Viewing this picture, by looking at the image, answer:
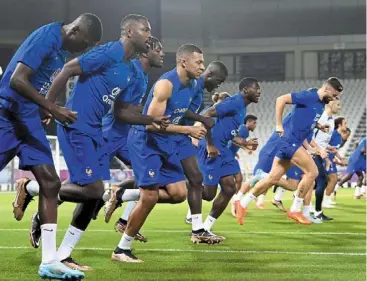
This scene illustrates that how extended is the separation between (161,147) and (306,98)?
4.24 metres

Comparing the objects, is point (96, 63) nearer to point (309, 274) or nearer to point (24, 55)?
point (24, 55)

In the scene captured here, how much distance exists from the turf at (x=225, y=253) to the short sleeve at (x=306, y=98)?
5.82 ft

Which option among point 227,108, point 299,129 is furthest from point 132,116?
point 299,129

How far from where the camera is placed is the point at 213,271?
623 centimetres

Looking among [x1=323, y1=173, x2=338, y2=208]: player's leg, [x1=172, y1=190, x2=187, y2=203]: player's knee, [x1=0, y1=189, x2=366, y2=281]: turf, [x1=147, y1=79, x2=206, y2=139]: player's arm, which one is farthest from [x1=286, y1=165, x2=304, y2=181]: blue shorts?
[x1=147, y1=79, x2=206, y2=139]: player's arm

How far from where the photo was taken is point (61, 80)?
5.89m

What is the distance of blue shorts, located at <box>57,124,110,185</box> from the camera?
6.07 metres

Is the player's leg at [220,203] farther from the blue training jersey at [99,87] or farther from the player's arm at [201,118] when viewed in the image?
the blue training jersey at [99,87]

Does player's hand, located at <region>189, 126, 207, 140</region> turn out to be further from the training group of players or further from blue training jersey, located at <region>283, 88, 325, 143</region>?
blue training jersey, located at <region>283, 88, 325, 143</region>

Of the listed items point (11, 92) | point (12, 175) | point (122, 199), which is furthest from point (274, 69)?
point (11, 92)

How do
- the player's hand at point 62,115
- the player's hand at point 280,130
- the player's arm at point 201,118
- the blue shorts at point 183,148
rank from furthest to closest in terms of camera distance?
the player's hand at point 280,130 → the blue shorts at point 183,148 → the player's arm at point 201,118 → the player's hand at point 62,115

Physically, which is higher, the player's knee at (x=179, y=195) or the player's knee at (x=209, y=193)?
the player's knee at (x=179, y=195)

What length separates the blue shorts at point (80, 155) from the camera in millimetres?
6066

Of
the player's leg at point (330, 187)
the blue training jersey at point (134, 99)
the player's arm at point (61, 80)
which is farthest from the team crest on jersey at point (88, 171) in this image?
the player's leg at point (330, 187)
